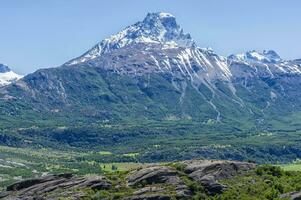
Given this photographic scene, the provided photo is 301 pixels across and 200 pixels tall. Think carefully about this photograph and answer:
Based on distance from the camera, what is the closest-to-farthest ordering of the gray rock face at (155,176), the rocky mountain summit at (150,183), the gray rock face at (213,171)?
1. the rocky mountain summit at (150,183)
2. the gray rock face at (213,171)
3. the gray rock face at (155,176)

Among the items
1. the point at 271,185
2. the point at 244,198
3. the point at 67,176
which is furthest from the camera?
the point at 67,176

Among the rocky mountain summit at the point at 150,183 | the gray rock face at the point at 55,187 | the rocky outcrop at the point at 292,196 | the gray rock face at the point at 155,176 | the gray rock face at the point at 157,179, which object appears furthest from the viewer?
the gray rock face at the point at 155,176

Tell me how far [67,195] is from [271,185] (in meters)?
40.0

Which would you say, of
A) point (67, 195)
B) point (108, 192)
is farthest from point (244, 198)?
point (67, 195)

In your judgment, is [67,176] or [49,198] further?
[67,176]

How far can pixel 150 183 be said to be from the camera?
4700 inches

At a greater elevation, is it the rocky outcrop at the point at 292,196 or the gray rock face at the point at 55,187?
the gray rock face at the point at 55,187

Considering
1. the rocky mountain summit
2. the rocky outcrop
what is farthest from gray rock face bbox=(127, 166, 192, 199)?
the rocky outcrop

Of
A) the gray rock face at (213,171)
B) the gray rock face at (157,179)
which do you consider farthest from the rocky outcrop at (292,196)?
the gray rock face at (157,179)

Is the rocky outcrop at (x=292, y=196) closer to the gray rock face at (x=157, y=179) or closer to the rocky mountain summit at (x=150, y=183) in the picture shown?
the rocky mountain summit at (x=150, y=183)

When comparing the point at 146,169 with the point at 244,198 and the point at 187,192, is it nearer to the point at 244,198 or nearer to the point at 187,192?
the point at 187,192

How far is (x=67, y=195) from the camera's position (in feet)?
384

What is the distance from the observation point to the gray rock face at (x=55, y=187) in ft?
390

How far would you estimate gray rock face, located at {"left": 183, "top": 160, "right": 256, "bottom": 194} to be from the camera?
385ft
